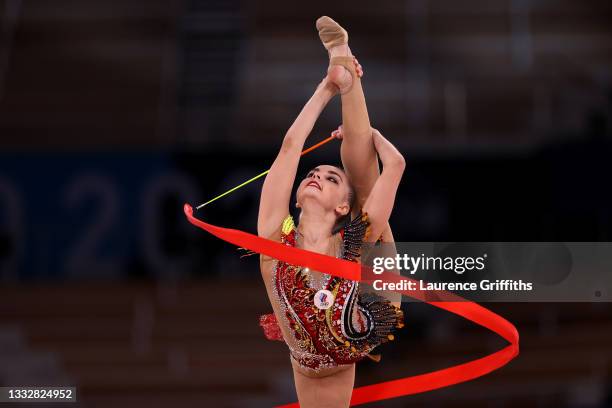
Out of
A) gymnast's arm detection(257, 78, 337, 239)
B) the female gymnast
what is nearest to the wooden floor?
the female gymnast

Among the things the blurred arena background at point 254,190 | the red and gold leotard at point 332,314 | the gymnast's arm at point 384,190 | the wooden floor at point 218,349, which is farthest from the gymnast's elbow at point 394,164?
the wooden floor at point 218,349

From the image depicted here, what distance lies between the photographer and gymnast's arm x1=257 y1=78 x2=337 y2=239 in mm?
1772

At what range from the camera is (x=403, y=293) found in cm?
190

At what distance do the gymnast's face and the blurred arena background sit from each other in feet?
2.96

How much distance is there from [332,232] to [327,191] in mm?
90

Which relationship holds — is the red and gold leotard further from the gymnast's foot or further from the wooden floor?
the wooden floor

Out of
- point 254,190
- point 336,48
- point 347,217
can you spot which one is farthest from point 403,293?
point 254,190

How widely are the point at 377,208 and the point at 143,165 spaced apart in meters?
1.69

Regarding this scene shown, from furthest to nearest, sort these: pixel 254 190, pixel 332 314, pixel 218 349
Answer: pixel 218 349
pixel 254 190
pixel 332 314

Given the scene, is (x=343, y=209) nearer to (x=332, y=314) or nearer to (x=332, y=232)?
(x=332, y=232)

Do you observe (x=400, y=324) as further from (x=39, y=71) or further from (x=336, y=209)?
(x=39, y=71)

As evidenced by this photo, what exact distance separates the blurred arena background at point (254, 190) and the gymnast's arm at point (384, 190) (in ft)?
3.04

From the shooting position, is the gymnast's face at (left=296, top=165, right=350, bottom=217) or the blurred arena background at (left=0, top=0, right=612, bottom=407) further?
the blurred arena background at (left=0, top=0, right=612, bottom=407)

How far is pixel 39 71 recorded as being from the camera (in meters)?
3.99
